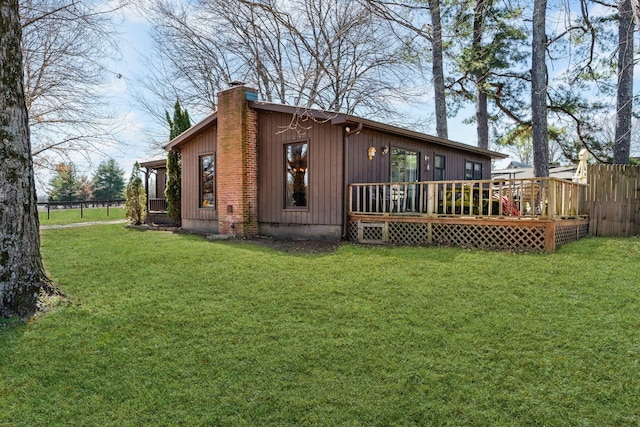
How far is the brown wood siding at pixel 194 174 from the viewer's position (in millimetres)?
11578

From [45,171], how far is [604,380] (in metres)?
13.2

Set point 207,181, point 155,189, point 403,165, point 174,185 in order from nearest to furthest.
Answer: point 403,165, point 207,181, point 174,185, point 155,189

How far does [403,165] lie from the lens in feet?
37.1

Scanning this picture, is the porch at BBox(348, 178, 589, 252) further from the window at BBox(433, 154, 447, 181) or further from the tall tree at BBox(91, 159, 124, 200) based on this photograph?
the tall tree at BBox(91, 159, 124, 200)

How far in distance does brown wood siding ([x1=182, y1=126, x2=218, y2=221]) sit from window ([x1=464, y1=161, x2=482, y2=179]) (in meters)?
8.96

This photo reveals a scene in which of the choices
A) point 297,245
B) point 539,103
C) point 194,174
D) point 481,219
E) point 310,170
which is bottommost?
point 297,245

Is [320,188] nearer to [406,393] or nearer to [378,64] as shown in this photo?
[406,393]

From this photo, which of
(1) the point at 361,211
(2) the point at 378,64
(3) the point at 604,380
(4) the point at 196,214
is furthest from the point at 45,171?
(3) the point at 604,380

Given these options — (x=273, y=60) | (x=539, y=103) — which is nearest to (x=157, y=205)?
(x=273, y=60)

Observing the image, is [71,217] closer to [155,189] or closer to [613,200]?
[155,189]

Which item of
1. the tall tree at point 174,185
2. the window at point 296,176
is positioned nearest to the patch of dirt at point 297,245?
the window at point 296,176

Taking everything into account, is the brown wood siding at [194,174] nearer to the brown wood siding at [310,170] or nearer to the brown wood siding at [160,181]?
the brown wood siding at [310,170]

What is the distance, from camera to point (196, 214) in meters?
12.1

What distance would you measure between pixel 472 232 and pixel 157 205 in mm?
12921
